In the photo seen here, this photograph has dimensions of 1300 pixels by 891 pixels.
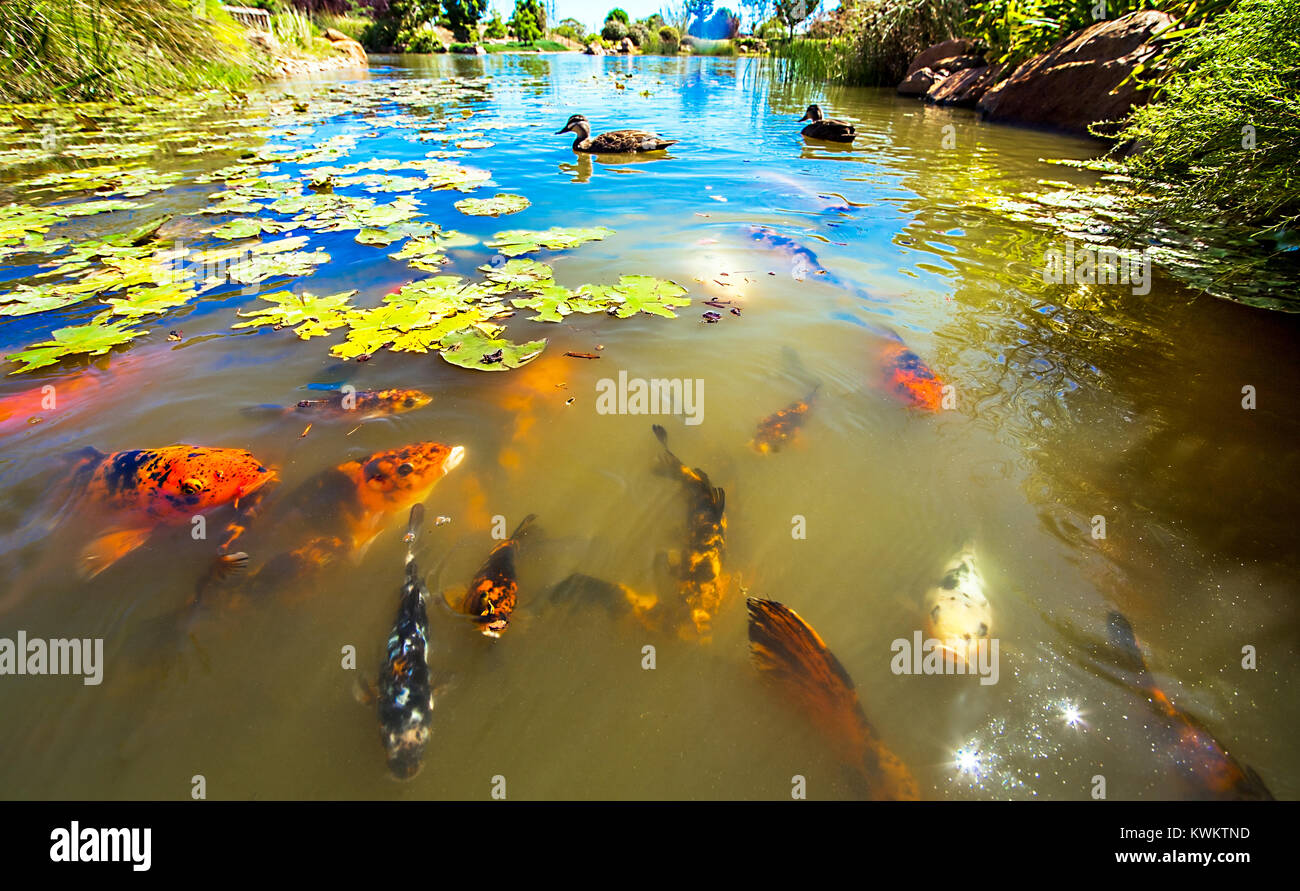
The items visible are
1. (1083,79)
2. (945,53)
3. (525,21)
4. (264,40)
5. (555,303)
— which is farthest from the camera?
(525,21)

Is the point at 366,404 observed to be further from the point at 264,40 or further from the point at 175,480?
the point at 264,40

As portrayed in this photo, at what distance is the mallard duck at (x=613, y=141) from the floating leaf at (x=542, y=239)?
4605 mm

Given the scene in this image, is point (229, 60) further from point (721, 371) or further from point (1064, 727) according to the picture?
point (1064, 727)

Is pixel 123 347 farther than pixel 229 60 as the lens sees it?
No

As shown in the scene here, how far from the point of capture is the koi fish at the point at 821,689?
53.2 inches

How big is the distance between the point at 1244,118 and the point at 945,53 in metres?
16.0

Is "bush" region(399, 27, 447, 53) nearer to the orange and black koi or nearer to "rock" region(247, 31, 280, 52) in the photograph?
"rock" region(247, 31, 280, 52)

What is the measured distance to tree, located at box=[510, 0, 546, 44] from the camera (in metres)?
53.5

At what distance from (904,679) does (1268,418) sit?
2612mm

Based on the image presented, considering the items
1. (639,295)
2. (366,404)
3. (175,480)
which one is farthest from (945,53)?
(175,480)

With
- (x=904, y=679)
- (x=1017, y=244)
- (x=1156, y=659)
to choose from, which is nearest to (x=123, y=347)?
(x=904, y=679)

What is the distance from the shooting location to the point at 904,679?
5.16 ft

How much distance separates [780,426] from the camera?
254cm

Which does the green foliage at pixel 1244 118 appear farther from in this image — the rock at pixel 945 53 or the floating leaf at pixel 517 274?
the rock at pixel 945 53
